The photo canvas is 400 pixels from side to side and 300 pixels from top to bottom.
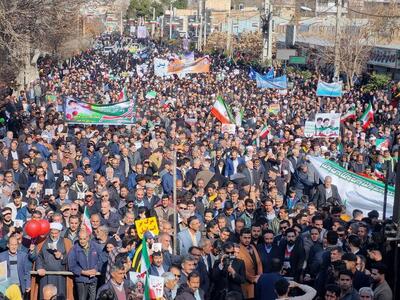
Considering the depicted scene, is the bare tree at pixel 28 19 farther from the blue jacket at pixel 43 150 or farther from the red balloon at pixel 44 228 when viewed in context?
the red balloon at pixel 44 228

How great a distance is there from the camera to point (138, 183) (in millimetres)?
13453

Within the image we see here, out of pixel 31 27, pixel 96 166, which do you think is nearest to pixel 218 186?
pixel 96 166

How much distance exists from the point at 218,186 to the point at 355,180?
2.19 metres

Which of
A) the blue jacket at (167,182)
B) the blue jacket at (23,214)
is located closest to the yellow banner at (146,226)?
the blue jacket at (23,214)

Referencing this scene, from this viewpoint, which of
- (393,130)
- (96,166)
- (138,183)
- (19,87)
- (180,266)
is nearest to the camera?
(180,266)

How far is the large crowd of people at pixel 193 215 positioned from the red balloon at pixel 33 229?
10 centimetres

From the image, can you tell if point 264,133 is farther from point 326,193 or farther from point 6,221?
point 6,221

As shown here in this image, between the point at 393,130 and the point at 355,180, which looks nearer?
the point at 355,180

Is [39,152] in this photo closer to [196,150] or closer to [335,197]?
[196,150]

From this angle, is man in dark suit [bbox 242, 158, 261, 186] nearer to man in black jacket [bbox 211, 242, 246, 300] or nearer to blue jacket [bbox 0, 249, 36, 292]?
man in black jacket [bbox 211, 242, 246, 300]

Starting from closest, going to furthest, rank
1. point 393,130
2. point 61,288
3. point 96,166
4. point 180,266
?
point 180,266 < point 61,288 < point 96,166 < point 393,130

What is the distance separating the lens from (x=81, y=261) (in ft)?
32.9

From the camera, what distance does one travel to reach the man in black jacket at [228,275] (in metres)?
9.38

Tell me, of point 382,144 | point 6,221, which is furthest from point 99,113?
point 6,221
